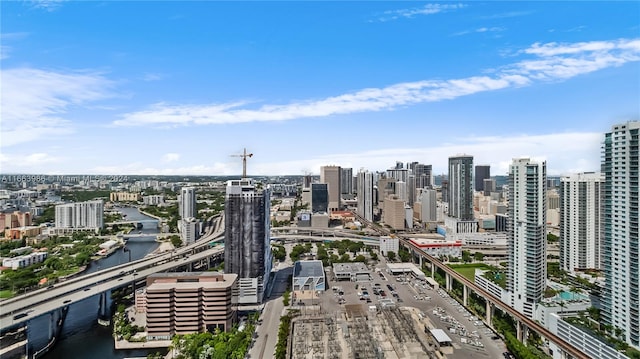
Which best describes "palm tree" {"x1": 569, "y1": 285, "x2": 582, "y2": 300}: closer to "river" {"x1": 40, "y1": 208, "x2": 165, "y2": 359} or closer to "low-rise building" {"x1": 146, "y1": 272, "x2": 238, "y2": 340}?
"low-rise building" {"x1": 146, "y1": 272, "x2": 238, "y2": 340}

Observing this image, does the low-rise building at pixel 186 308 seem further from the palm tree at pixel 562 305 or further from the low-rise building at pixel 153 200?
the low-rise building at pixel 153 200

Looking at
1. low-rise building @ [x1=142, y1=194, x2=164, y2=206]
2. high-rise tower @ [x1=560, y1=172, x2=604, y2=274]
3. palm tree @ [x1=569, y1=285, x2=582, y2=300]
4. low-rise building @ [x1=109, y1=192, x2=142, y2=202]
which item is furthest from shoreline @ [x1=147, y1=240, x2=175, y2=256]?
low-rise building @ [x1=109, y1=192, x2=142, y2=202]

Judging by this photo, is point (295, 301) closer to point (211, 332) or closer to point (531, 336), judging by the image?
point (211, 332)

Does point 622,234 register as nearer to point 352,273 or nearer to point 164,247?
point 352,273

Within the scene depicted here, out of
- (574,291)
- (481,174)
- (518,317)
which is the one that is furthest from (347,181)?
(518,317)

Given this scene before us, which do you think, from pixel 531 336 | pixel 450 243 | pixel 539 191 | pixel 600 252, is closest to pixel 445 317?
pixel 531 336

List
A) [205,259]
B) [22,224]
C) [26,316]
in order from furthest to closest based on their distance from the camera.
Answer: [22,224]
[205,259]
[26,316]
